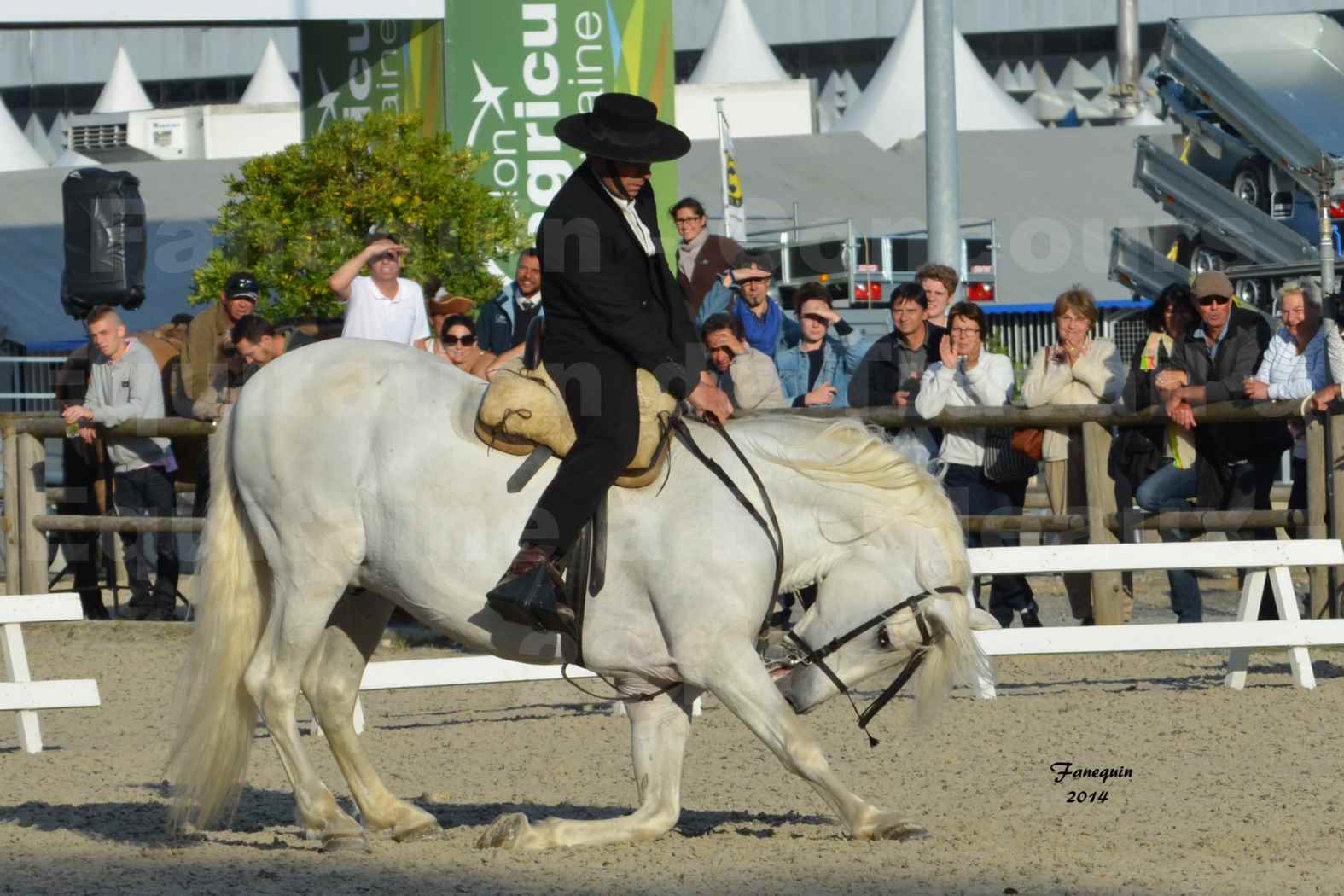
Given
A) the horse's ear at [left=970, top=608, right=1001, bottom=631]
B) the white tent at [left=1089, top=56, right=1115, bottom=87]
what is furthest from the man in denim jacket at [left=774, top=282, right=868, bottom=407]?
the white tent at [left=1089, top=56, right=1115, bottom=87]

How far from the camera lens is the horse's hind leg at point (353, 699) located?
19.2ft

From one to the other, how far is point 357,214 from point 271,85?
100ft

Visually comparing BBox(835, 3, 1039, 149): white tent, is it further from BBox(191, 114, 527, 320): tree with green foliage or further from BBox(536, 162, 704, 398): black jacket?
BBox(536, 162, 704, 398): black jacket

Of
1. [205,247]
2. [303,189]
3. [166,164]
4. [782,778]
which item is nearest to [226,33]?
[166,164]

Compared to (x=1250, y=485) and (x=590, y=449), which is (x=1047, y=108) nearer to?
(x=1250, y=485)

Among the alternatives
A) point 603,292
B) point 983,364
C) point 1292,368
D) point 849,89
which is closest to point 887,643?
point 603,292

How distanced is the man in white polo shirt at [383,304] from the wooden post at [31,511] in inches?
120

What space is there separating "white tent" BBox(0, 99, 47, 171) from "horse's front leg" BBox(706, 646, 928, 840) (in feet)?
108

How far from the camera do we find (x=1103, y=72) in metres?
49.8

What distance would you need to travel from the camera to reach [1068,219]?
27.9m

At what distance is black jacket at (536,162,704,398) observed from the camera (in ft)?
18.0

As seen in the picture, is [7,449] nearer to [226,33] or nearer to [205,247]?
[205,247]

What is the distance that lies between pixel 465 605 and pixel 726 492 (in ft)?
2.86

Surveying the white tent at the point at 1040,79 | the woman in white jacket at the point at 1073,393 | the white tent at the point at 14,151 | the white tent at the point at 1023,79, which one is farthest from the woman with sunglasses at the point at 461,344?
the white tent at the point at 1023,79
